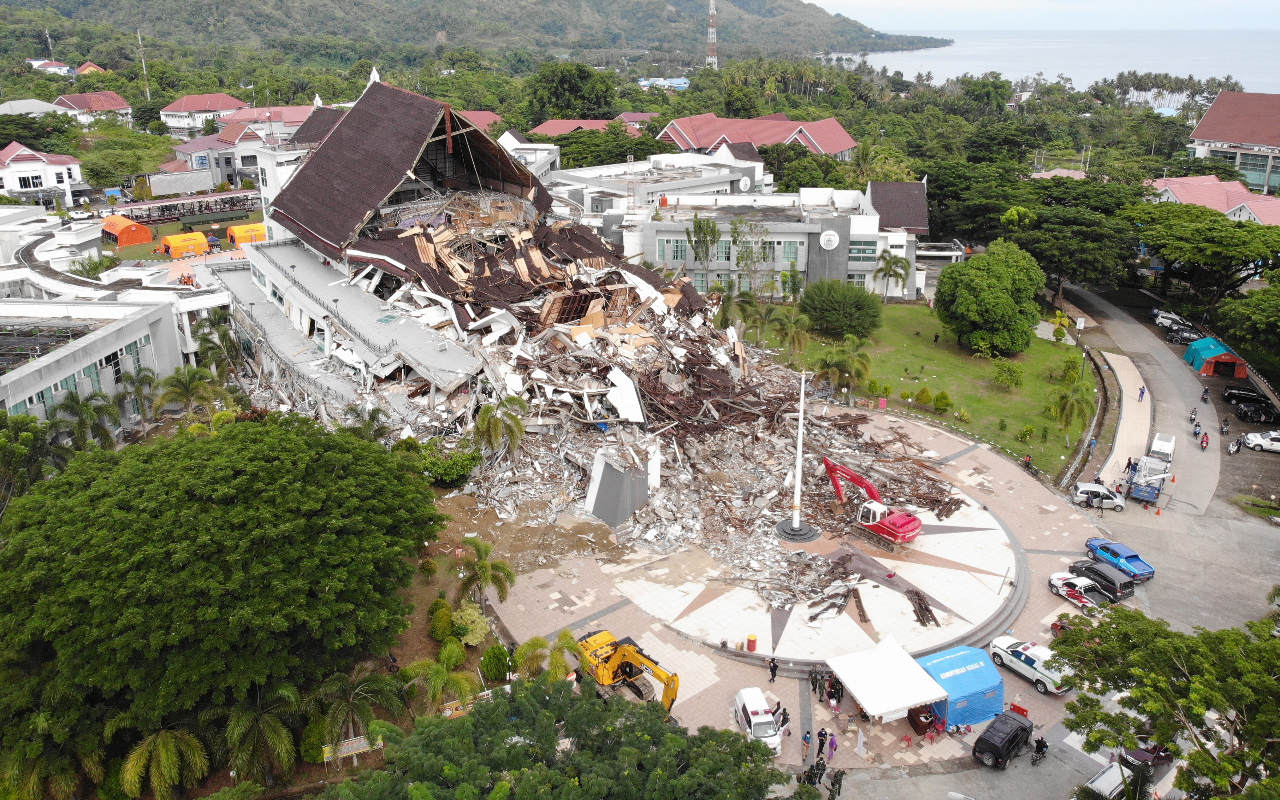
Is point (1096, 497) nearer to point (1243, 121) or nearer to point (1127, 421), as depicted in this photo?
point (1127, 421)

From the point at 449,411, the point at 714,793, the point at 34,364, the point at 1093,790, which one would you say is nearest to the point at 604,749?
the point at 714,793

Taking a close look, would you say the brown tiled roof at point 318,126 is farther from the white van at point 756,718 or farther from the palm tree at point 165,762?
the white van at point 756,718

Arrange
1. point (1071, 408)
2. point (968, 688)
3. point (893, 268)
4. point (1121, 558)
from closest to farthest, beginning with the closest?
point (968, 688) → point (1121, 558) → point (1071, 408) → point (893, 268)

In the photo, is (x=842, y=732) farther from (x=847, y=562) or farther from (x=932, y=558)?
(x=932, y=558)

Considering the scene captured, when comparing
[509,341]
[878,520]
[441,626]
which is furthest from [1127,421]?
[441,626]

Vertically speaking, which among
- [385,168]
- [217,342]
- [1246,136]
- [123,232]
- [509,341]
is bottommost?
[217,342]

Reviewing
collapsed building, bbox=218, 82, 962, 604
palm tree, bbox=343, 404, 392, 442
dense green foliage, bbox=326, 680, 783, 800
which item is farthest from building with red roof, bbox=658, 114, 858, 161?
dense green foliage, bbox=326, 680, 783, 800

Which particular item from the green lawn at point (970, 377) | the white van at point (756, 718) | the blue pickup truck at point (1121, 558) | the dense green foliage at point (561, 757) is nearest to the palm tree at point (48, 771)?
the dense green foliage at point (561, 757)

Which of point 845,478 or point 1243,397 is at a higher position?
point 845,478

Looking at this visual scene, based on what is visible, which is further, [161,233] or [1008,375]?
[161,233]
